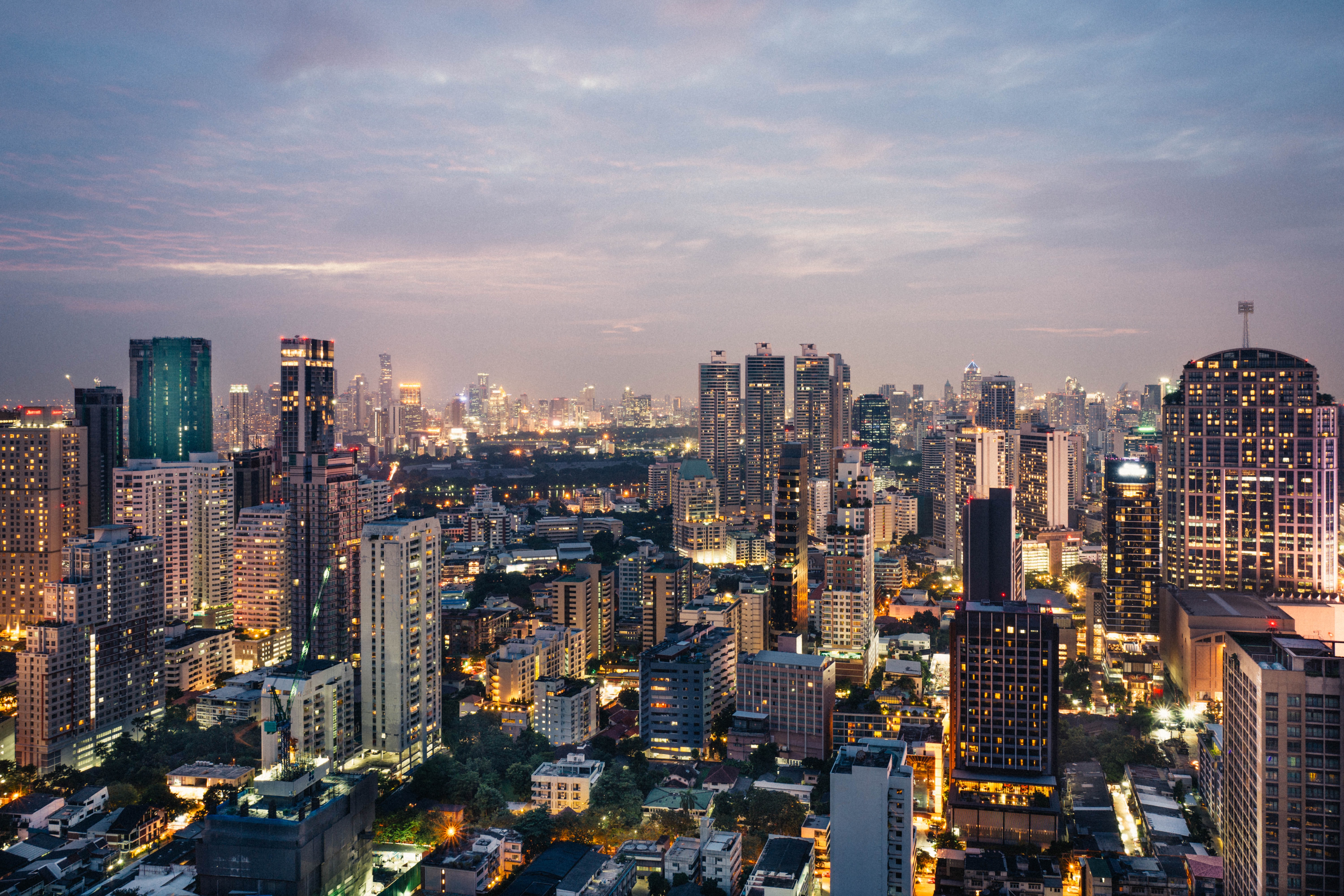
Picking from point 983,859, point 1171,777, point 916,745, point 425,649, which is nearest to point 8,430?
point 425,649

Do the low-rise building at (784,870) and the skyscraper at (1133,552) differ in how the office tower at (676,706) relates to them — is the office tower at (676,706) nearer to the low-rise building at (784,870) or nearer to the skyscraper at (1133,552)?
the low-rise building at (784,870)

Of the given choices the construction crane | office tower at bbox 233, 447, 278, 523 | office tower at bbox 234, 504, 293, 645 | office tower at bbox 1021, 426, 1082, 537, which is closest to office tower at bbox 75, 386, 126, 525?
office tower at bbox 233, 447, 278, 523

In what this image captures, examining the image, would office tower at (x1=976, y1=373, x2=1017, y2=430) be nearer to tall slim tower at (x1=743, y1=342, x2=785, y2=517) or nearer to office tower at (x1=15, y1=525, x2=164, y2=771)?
tall slim tower at (x1=743, y1=342, x2=785, y2=517)

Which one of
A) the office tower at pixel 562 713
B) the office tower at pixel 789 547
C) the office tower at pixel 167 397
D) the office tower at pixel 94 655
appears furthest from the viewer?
the office tower at pixel 167 397

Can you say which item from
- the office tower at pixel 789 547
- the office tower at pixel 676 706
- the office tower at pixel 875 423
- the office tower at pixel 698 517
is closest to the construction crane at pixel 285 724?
the office tower at pixel 676 706

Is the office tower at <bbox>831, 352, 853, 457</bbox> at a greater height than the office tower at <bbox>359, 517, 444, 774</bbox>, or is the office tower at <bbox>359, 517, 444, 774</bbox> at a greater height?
the office tower at <bbox>831, 352, 853, 457</bbox>
